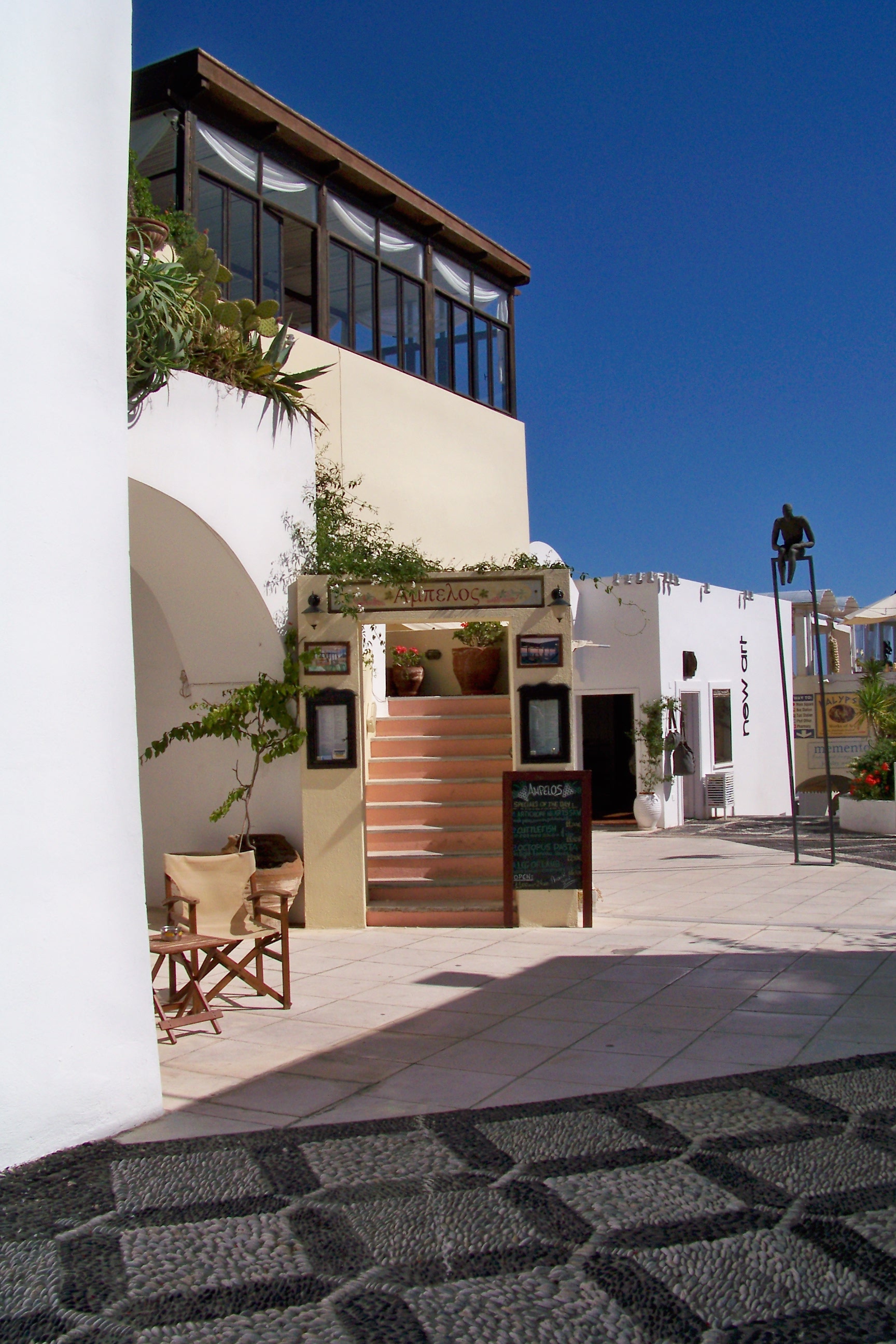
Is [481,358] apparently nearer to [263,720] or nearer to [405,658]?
[405,658]

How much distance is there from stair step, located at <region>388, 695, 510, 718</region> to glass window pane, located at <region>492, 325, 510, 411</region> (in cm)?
525

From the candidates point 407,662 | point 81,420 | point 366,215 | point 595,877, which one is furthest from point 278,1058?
point 366,215

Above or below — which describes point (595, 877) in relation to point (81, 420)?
below

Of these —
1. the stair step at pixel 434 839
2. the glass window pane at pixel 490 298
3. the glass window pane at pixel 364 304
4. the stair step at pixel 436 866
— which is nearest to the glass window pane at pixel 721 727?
the glass window pane at pixel 490 298

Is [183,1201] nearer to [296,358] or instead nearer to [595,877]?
[595,877]

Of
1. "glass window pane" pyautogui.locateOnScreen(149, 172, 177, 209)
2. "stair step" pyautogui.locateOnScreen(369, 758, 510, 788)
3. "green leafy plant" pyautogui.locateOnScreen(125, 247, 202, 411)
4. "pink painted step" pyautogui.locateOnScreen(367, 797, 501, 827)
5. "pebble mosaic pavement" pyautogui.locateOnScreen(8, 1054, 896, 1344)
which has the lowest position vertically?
"pebble mosaic pavement" pyautogui.locateOnScreen(8, 1054, 896, 1344)

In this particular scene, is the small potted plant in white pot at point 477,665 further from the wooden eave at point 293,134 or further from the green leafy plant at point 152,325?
the wooden eave at point 293,134

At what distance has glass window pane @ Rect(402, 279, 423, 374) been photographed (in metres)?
13.1

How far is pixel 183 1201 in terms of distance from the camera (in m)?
3.58

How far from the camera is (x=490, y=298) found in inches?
576

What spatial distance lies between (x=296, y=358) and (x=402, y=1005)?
23.0 ft

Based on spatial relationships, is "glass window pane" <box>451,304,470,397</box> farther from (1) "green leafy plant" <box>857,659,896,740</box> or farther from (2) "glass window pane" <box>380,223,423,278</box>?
(1) "green leafy plant" <box>857,659,896,740</box>

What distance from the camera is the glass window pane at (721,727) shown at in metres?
18.3

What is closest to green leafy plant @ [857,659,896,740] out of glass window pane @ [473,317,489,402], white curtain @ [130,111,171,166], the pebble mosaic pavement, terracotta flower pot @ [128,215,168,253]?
glass window pane @ [473,317,489,402]
